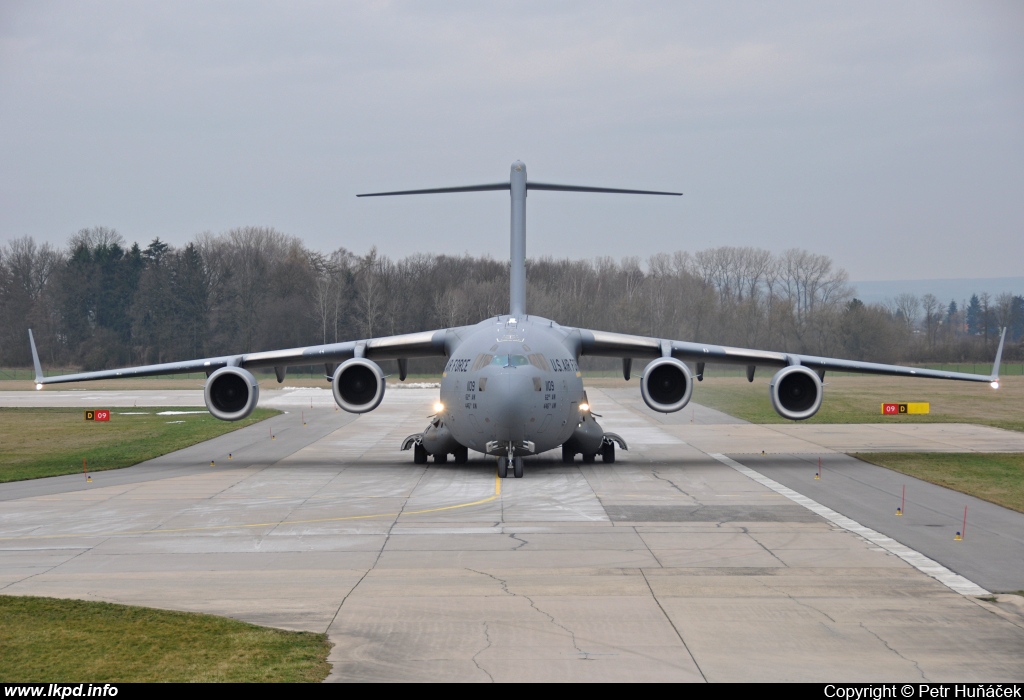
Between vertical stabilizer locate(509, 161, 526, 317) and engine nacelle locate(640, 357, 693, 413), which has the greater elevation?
vertical stabilizer locate(509, 161, 526, 317)

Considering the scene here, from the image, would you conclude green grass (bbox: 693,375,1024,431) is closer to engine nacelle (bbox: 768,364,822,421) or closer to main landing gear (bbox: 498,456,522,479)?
engine nacelle (bbox: 768,364,822,421)

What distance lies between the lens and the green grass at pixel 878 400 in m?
38.4

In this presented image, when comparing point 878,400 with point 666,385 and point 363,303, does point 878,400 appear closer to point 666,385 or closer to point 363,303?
point 666,385

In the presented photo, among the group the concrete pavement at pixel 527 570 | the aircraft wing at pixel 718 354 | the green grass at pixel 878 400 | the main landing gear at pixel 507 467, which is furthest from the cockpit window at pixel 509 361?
the green grass at pixel 878 400

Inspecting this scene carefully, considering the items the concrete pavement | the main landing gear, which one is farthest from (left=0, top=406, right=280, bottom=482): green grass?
the main landing gear

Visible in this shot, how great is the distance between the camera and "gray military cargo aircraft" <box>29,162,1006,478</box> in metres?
20.9

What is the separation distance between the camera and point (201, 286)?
3216 inches

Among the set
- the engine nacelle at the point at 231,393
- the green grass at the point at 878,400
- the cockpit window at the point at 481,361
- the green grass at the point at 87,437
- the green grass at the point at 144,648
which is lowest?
the green grass at the point at 87,437

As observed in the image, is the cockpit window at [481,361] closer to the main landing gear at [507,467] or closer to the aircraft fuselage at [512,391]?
the aircraft fuselage at [512,391]

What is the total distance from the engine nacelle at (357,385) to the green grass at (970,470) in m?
11.8

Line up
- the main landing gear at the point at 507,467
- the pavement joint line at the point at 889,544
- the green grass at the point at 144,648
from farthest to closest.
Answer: the main landing gear at the point at 507,467 → the pavement joint line at the point at 889,544 → the green grass at the point at 144,648

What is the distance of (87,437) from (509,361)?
57.8ft

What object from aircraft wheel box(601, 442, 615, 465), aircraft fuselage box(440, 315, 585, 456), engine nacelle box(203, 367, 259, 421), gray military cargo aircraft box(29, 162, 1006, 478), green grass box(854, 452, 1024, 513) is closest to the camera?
green grass box(854, 452, 1024, 513)

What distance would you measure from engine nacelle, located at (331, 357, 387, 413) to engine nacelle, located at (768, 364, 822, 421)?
29.5ft
